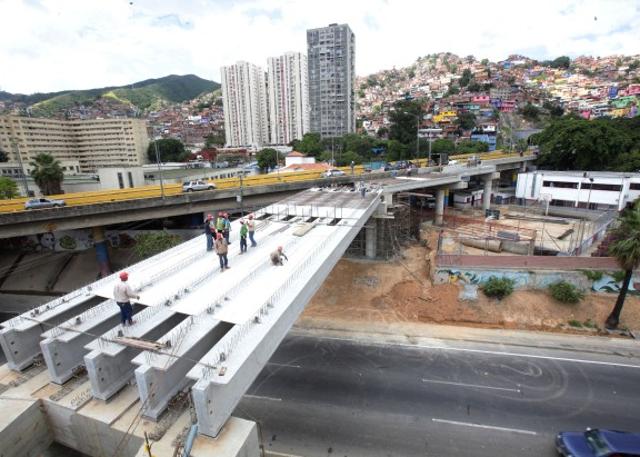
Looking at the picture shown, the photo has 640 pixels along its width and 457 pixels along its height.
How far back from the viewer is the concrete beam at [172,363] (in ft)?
24.9

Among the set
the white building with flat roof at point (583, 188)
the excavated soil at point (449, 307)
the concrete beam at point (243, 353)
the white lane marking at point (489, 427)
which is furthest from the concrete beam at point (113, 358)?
the white building with flat roof at point (583, 188)

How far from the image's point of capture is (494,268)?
86.3 ft

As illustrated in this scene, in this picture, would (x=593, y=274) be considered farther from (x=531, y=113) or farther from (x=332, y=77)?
(x=332, y=77)

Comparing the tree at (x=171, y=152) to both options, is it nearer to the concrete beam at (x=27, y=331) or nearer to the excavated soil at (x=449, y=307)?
the excavated soil at (x=449, y=307)

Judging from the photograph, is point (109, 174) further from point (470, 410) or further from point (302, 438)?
point (470, 410)

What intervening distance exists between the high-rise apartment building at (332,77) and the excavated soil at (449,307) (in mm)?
123328

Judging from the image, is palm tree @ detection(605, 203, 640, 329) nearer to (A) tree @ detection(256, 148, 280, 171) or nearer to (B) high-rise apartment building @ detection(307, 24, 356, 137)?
(A) tree @ detection(256, 148, 280, 171)

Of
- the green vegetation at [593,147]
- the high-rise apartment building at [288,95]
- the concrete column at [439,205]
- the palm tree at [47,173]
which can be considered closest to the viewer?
the palm tree at [47,173]

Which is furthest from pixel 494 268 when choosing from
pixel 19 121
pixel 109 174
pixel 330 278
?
pixel 19 121

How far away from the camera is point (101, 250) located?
107ft

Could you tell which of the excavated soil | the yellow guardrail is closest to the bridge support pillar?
the yellow guardrail

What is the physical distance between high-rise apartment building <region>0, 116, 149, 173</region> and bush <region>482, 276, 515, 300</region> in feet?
388

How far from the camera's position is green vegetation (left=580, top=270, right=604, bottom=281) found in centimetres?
2547

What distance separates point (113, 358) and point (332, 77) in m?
151
